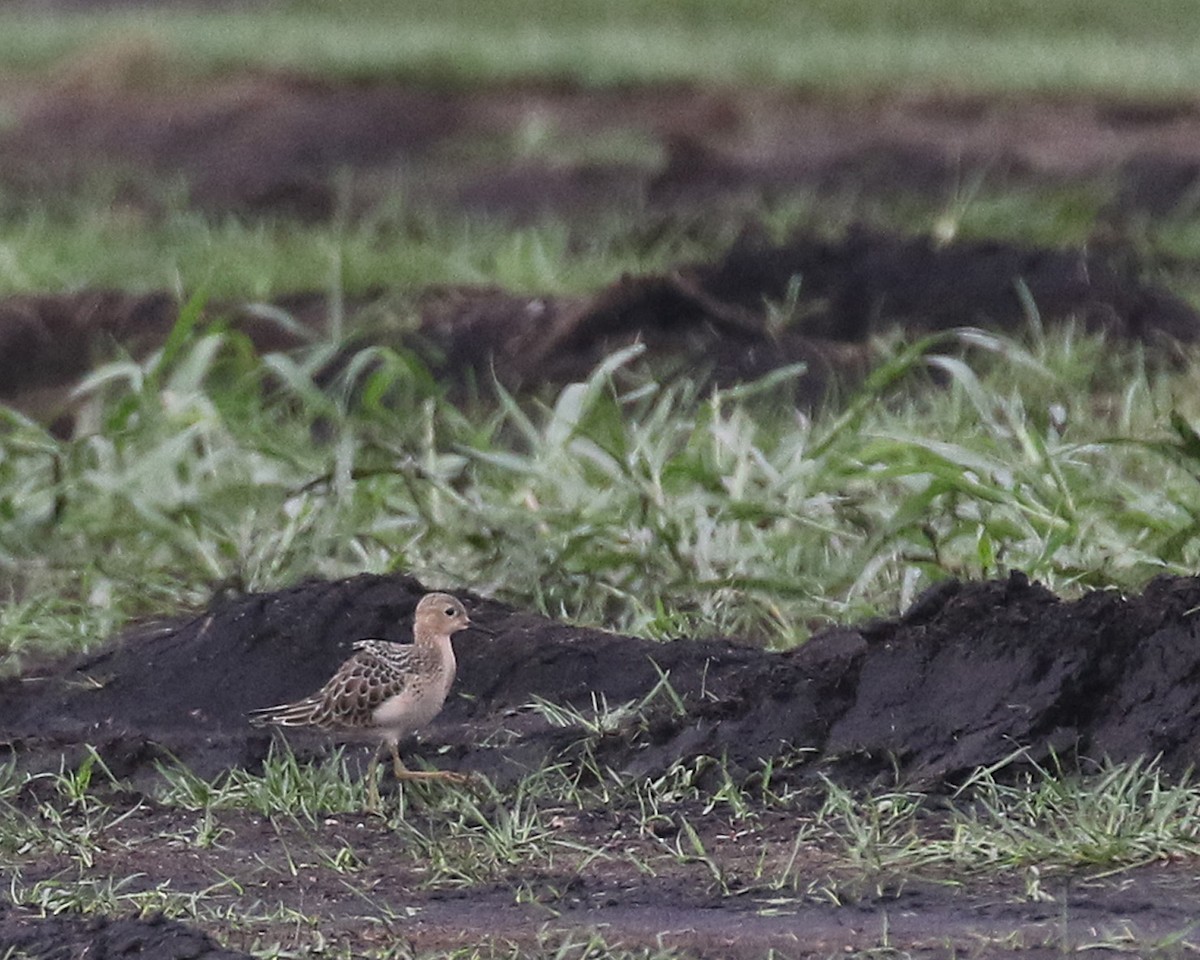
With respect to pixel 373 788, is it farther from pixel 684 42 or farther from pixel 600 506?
pixel 684 42

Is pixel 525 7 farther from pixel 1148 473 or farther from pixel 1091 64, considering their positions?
pixel 1148 473

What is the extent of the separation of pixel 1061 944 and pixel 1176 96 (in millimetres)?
10266

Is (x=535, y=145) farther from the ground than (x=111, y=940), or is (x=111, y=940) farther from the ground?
(x=111, y=940)

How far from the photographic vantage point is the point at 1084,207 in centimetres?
884

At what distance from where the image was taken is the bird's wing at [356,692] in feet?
12.7

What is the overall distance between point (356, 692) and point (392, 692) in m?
0.06

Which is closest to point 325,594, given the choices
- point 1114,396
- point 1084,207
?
point 1114,396

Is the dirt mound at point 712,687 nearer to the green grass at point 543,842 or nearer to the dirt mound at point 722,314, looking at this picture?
the green grass at point 543,842

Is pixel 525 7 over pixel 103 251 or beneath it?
beneath

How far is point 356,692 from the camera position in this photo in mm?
3877

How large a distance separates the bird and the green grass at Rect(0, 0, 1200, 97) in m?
9.48

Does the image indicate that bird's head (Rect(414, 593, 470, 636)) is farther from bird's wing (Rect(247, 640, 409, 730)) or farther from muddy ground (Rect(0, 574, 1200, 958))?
muddy ground (Rect(0, 574, 1200, 958))

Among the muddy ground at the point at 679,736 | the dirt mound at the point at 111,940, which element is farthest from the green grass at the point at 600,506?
the dirt mound at the point at 111,940

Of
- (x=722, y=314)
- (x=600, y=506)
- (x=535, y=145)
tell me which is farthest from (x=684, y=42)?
(x=600, y=506)
